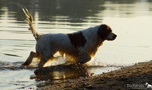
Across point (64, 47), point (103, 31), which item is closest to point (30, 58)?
point (64, 47)

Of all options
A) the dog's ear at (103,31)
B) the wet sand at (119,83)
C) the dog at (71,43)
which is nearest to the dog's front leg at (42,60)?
the dog at (71,43)

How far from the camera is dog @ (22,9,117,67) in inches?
380

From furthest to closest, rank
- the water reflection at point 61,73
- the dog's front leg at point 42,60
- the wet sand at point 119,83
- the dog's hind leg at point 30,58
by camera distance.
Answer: the dog's hind leg at point 30,58 → the dog's front leg at point 42,60 → the water reflection at point 61,73 → the wet sand at point 119,83

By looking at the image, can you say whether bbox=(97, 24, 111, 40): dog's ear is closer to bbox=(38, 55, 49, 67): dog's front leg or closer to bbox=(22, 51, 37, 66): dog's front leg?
bbox=(38, 55, 49, 67): dog's front leg

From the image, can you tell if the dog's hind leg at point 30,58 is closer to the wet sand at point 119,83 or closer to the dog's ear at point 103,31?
the dog's ear at point 103,31

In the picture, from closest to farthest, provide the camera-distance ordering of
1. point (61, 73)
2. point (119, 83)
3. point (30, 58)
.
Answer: point (119, 83) < point (61, 73) < point (30, 58)

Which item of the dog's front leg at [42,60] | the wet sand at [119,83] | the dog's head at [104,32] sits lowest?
the dog's front leg at [42,60]

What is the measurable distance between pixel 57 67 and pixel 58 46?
765mm

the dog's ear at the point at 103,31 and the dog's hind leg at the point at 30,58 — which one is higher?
the dog's ear at the point at 103,31

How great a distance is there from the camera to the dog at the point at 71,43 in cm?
965

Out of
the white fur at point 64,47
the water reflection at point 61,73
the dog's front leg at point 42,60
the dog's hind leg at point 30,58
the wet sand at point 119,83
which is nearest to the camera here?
the wet sand at point 119,83

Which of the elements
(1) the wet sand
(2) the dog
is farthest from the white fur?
(1) the wet sand

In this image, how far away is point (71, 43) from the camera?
32.6 feet

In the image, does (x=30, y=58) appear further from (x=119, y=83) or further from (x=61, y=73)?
(x=119, y=83)
